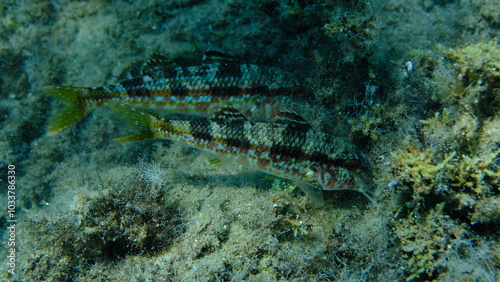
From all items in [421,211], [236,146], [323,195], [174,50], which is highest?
[174,50]

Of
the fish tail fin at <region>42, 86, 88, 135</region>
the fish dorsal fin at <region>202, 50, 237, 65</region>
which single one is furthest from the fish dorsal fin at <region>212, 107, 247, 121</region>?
the fish tail fin at <region>42, 86, 88, 135</region>

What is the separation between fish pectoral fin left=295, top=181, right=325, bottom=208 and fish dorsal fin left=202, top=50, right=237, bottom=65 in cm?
274

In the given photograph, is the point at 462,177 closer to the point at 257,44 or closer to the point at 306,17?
the point at 306,17

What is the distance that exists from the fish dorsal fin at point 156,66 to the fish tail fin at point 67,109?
113cm

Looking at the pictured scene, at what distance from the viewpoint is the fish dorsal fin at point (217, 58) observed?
5.16 m

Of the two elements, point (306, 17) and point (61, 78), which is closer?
point (306, 17)

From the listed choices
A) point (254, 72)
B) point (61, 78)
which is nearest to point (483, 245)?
point (254, 72)

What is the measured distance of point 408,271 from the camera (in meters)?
2.96

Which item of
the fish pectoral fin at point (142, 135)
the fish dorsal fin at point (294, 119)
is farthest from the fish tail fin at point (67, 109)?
the fish dorsal fin at point (294, 119)

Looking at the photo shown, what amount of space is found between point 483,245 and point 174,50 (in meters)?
5.84

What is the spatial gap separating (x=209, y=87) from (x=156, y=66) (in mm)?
1122

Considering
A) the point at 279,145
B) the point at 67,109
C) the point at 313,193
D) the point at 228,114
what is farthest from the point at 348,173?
the point at 67,109

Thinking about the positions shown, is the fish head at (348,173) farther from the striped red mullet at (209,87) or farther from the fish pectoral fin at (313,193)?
the striped red mullet at (209,87)

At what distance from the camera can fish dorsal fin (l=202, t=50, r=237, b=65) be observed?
16.9 ft
